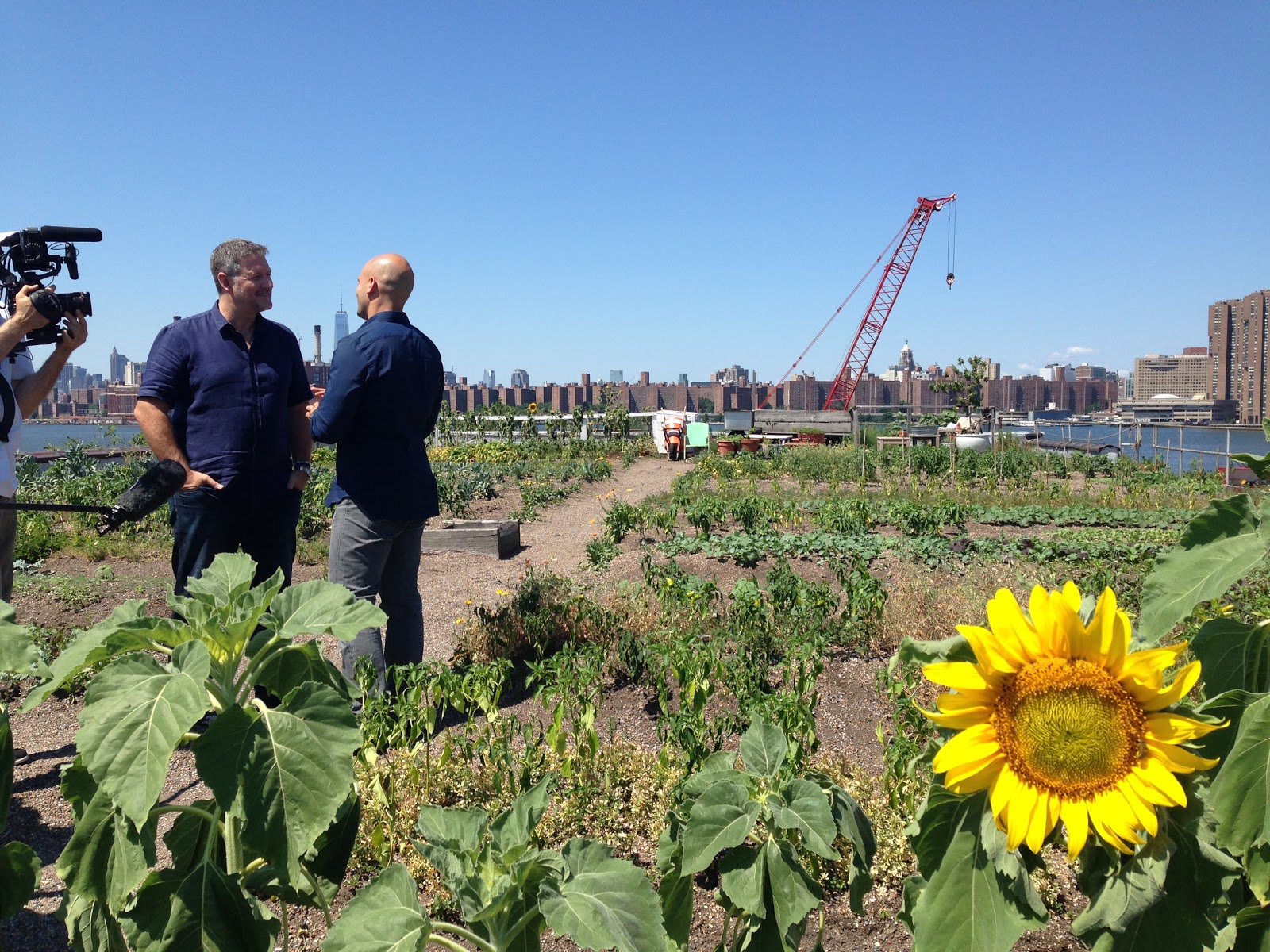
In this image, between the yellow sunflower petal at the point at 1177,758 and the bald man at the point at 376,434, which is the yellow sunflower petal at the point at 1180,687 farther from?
the bald man at the point at 376,434

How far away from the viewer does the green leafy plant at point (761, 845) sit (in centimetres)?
140

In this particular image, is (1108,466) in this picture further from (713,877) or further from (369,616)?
(369,616)

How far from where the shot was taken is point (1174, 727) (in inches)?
37.8

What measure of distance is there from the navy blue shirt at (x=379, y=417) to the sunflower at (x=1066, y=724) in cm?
299

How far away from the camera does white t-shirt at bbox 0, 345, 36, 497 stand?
138 inches

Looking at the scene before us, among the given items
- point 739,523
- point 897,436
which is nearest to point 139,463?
point 739,523

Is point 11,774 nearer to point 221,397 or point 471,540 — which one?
point 221,397

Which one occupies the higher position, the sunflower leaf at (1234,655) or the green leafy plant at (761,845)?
the sunflower leaf at (1234,655)

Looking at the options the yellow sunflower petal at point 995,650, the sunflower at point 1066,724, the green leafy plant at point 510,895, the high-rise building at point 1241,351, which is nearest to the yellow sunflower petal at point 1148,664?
the sunflower at point 1066,724

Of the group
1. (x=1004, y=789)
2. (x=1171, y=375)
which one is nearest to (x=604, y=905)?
(x=1004, y=789)

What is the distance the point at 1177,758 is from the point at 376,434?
11.2 ft

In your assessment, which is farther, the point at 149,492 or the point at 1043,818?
the point at 149,492

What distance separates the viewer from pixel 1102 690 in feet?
3.22

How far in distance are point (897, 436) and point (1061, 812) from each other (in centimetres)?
2830
